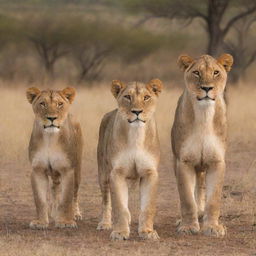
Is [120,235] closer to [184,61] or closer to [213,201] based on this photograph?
[213,201]

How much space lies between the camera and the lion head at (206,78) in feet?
19.7

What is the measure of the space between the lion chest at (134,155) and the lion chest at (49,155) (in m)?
0.62

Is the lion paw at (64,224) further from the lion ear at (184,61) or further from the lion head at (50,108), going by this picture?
the lion ear at (184,61)

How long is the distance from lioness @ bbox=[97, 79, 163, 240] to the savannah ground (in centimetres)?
16

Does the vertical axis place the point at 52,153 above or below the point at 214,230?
above

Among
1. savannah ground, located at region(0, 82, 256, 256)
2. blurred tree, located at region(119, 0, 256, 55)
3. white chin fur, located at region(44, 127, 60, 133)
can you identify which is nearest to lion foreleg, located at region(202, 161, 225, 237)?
savannah ground, located at region(0, 82, 256, 256)

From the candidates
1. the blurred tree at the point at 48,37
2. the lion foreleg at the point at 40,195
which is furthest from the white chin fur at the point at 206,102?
the blurred tree at the point at 48,37

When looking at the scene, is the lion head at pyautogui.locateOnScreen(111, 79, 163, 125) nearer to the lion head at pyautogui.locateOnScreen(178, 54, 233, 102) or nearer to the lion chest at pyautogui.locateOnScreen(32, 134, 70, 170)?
the lion head at pyautogui.locateOnScreen(178, 54, 233, 102)

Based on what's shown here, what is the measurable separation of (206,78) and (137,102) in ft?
1.70

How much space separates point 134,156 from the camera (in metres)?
5.91

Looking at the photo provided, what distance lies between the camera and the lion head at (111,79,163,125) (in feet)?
19.1

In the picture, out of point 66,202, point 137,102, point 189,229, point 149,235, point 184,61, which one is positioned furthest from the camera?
point 66,202

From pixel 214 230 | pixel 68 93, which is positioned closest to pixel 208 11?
pixel 68 93

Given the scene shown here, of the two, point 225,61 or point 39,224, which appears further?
point 39,224
